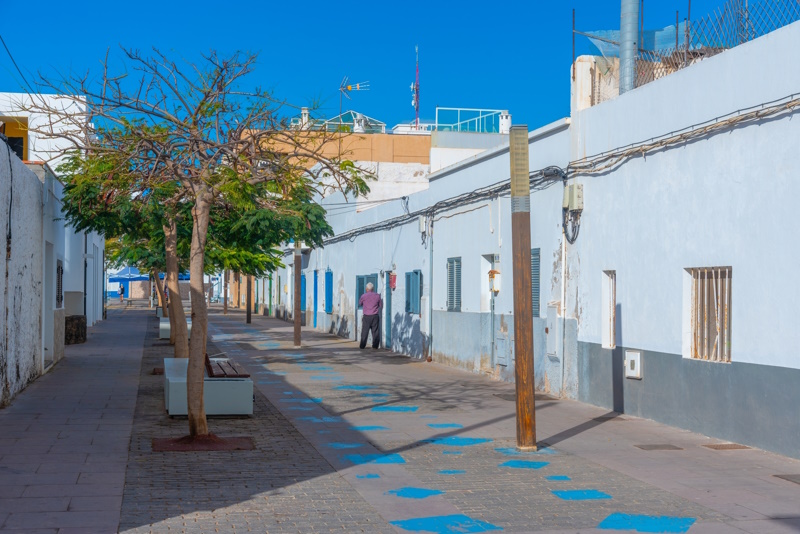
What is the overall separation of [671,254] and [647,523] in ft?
16.5

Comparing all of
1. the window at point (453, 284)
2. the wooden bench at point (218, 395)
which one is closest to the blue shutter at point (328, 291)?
the window at point (453, 284)

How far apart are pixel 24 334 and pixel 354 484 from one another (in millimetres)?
8002

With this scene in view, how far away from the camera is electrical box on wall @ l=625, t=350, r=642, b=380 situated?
1187cm

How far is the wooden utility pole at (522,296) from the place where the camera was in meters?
9.59

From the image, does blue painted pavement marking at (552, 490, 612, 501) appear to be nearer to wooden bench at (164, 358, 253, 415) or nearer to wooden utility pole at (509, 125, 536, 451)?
wooden utility pole at (509, 125, 536, 451)

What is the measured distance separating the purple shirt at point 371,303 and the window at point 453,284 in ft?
15.5

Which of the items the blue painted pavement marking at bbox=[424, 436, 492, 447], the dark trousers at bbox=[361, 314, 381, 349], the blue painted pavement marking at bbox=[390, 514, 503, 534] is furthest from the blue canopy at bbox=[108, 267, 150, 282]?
the blue painted pavement marking at bbox=[390, 514, 503, 534]

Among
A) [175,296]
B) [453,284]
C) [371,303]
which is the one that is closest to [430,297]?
[453,284]

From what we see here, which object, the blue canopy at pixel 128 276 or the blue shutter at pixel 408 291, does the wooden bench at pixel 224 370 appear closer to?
the blue shutter at pixel 408 291

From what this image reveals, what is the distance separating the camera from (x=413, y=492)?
7730 millimetres

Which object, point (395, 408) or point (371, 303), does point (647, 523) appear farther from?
point (371, 303)

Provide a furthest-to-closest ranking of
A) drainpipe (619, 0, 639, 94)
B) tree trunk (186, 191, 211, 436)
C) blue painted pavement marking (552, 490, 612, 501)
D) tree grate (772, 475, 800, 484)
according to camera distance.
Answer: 1. drainpipe (619, 0, 639, 94)
2. tree trunk (186, 191, 211, 436)
3. tree grate (772, 475, 800, 484)
4. blue painted pavement marking (552, 490, 612, 501)

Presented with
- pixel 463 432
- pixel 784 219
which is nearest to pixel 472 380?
pixel 463 432

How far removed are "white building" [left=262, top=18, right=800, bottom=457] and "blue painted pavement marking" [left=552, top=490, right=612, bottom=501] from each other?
7.97ft
